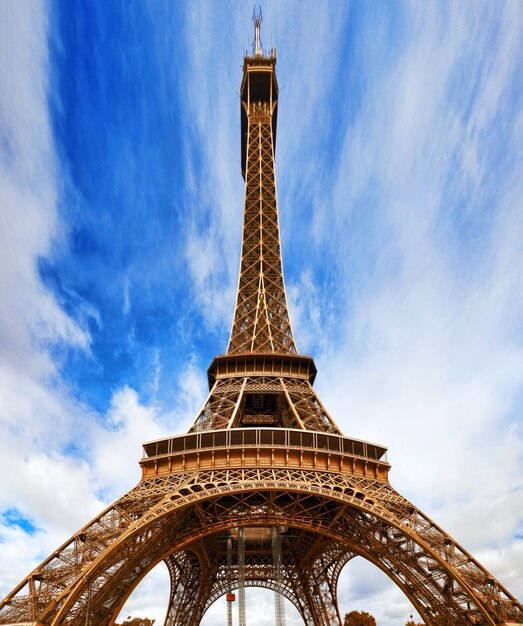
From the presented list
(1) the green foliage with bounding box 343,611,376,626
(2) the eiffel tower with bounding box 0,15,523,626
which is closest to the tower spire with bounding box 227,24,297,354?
(2) the eiffel tower with bounding box 0,15,523,626

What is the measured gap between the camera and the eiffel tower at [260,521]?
61.1 ft

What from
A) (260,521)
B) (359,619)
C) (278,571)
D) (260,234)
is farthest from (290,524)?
(359,619)

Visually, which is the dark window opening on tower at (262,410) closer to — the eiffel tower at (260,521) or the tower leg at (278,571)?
the eiffel tower at (260,521)

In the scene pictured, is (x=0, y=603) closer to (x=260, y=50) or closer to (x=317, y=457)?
(x=317, y=457)

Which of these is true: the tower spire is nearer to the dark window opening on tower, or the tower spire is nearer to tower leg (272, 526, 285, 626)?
the dark window opening on tower

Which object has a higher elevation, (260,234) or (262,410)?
(260,234)

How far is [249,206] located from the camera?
4444cm

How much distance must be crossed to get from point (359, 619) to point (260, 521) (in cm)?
3401

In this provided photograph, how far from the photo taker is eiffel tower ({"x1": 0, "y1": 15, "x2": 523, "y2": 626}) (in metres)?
18.6

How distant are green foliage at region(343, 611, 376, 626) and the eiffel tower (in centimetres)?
1557

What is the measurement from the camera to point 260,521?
24.3 metres

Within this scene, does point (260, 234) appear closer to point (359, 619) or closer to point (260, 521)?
point (260, 521)

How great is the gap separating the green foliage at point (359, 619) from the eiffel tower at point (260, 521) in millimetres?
15571

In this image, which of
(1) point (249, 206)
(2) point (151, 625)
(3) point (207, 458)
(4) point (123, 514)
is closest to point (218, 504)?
(3) point (207, 458)
